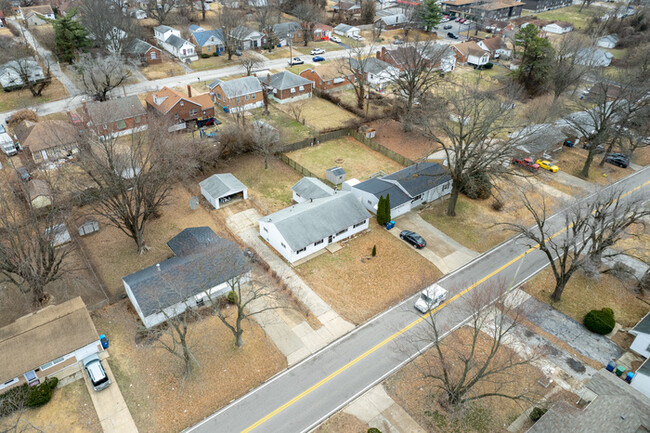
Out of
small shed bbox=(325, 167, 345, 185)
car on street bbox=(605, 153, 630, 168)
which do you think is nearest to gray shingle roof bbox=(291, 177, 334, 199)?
small shed bbox=(325, 167, 345, 185)

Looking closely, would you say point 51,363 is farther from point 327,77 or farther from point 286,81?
point 327,77

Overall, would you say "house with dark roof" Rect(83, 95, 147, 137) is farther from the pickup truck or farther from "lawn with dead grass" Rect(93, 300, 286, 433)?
the pickup truck

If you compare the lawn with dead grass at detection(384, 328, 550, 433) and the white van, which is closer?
the lawn with dead grass at detection(384, 328, 550, 433)

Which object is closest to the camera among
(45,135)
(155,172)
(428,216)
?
(155,172)

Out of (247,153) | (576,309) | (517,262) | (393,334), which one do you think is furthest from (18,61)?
(576,309)

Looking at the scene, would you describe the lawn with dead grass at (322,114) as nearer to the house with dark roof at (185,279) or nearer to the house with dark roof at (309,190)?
the house with dark roof at (309,190)

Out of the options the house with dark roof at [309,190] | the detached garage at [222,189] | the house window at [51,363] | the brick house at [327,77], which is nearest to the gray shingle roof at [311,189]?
the house with dark roof at [309,190]

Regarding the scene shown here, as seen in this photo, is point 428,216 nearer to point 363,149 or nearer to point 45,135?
point 363,149
